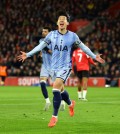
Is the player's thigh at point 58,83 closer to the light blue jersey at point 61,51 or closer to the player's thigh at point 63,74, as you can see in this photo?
the player's thigh at point 63,74

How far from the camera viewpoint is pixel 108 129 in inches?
426

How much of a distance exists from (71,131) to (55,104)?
144 cm

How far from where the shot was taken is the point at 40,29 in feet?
147

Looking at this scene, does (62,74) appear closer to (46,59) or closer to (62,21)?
(62,21)

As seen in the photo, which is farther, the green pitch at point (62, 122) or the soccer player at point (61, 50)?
the soccer player at point (61, 50)

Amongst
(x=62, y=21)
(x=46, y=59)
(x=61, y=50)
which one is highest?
(x=62, y=21)

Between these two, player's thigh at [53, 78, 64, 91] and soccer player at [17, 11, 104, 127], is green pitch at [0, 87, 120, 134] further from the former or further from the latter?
soccer player at [17, 11, 104, 127]

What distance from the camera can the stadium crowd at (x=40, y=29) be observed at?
38031 millimetres

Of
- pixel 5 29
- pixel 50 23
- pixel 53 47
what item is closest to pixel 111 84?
pixel 50 23

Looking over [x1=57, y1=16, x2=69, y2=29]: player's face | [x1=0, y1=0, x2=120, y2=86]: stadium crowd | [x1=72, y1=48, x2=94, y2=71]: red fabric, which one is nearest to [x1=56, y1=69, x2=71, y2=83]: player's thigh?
[x1=57, y1=16, x2=69, y2=29]: player's face

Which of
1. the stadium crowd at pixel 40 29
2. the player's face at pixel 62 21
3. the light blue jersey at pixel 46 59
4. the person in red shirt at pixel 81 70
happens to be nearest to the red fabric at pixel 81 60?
the person in red shirt at pixel 81 70

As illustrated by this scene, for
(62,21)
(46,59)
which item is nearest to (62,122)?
(62,21)

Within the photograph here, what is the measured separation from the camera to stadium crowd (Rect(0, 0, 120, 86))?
125ft

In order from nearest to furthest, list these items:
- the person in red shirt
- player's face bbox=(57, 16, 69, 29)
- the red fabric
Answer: player's face bbox=(57, 16, 69, 29) < the person in red shirt < the red fabric
